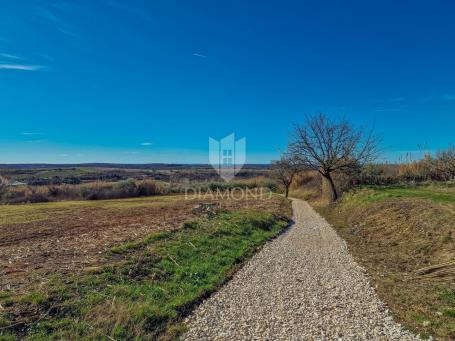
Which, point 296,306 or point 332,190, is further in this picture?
Answer: point 332,190

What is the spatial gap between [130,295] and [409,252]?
902 cm

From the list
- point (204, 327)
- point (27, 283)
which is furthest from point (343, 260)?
point (27, 283)

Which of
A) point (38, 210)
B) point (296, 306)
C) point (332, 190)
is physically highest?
point (332, 190)

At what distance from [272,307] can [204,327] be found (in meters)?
1.60

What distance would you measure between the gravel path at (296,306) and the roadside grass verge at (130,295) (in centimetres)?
54

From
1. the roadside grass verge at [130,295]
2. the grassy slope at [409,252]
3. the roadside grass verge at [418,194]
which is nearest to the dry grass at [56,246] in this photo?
the roadside grass verge at [130,295]

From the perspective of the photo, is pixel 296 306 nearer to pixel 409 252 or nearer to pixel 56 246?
pixel 409 252

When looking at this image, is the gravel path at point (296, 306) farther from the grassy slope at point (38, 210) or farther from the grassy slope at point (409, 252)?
the grassy slope at point (38, 210)

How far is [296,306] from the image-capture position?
6484mm

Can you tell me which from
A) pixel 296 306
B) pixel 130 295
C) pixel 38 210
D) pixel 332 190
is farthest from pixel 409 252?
pixel 38 210

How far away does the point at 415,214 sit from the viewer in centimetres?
1284

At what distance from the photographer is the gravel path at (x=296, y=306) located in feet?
17.6

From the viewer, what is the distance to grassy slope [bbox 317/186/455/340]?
597 cm

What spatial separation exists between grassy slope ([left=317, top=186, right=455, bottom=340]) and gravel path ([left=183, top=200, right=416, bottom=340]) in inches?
18.6
